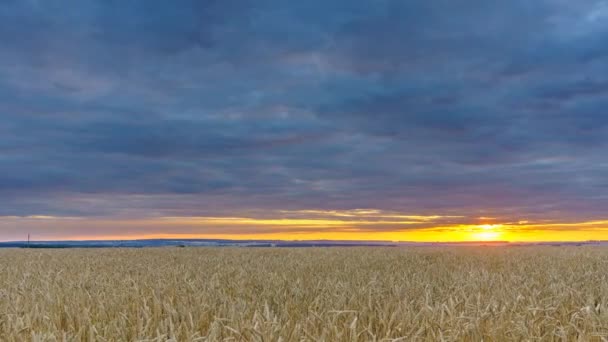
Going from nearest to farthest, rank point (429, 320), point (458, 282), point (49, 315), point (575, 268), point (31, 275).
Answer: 1. point (429, 320)
2. point (49, 315)
3. point (458, 282)
4. point (31, 275)
5. point (575, 268)

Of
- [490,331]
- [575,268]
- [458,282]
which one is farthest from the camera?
[575,268]

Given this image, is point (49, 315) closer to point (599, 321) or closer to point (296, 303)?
point (296, 303)

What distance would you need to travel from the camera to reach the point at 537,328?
13.9 feet

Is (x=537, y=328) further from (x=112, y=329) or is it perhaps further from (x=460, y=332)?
(x=112, y=329)

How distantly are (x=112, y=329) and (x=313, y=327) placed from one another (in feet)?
6.39

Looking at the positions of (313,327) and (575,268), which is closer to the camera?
(313,327)

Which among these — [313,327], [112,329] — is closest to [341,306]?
[313,327]

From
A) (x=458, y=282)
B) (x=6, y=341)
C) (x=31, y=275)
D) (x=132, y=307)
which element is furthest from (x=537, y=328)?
(x=31, y=275)

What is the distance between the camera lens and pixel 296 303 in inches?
219

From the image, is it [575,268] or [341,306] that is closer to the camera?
[341,306]

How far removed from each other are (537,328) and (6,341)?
16.0 ft

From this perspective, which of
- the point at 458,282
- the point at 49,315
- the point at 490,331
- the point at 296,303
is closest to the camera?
the point at 490,331

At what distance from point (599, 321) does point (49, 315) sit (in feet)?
18.7

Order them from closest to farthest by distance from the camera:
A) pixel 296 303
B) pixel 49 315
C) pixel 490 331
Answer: pixel 490 331 → pixel 49 315 → pixel 296 303
